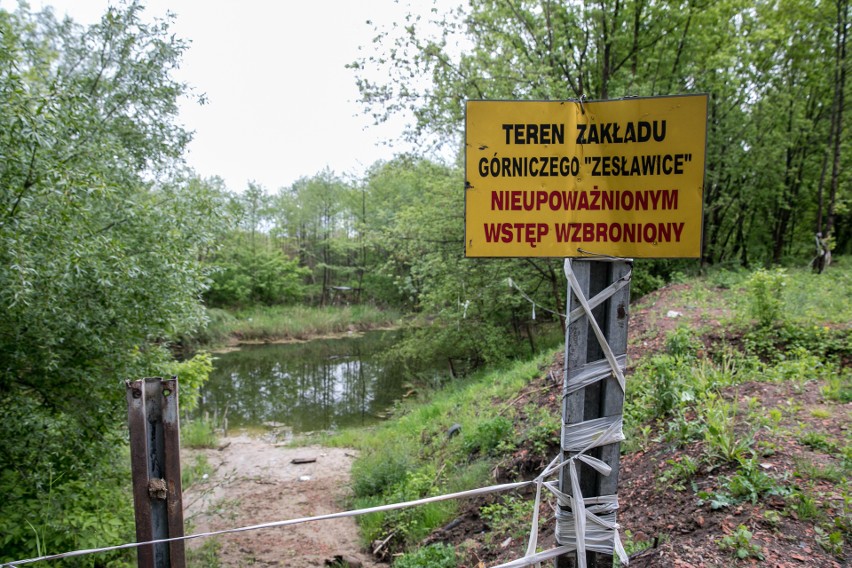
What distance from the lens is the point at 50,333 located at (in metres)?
4.41

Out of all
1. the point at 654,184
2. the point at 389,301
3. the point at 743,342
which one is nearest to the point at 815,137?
the point at 743,342

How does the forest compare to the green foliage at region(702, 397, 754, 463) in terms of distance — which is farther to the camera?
the forest

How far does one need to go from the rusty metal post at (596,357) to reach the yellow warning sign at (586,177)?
0.31ft

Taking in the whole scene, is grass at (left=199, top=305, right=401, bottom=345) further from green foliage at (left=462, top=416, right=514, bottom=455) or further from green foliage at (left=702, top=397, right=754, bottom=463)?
green foliage at (left=702, top=397, right=754, bottom=463)

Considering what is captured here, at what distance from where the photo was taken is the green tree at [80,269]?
388 centimetres

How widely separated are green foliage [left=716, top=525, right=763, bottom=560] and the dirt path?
396 centimetres

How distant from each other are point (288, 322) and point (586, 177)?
95.1ft

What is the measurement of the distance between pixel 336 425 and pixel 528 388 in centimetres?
731

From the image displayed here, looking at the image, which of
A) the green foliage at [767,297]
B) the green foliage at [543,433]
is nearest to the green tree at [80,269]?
the green foliage at [543,433]

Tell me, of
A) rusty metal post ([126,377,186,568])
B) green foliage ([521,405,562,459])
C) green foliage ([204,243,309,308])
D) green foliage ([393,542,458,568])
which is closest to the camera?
rusty metal post ([126,377,186,568])

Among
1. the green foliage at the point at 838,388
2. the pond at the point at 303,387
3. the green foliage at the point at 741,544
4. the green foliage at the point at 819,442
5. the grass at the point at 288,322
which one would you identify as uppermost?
the green foliage at the point at 838,388

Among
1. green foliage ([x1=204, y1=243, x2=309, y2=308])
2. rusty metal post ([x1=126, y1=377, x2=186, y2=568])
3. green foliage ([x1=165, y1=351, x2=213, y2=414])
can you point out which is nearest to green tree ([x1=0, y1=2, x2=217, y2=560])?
green foliage ([x1=165, y1=351, x2=213, y2=414])

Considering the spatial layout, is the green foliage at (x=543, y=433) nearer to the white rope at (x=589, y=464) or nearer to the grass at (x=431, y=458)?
the grass at (x=431, y=458)

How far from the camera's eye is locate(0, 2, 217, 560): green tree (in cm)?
388
